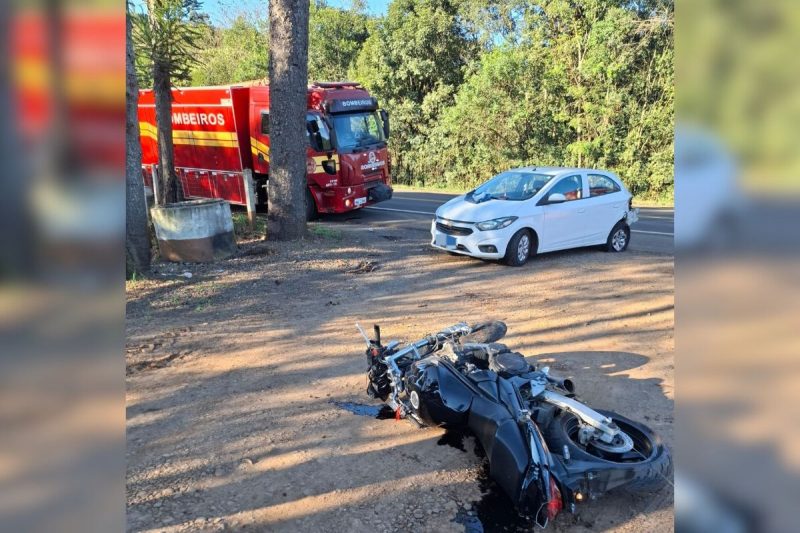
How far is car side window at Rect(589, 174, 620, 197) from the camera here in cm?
1061

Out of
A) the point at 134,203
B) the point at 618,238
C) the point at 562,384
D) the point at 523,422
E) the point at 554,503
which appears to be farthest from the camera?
the point at 618,238

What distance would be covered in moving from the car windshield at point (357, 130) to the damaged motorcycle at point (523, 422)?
10.8m

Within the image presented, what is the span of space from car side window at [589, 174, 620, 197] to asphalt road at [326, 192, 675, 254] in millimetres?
1450

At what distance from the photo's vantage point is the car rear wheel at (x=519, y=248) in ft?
32.5

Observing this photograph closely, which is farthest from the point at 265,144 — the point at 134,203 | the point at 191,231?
the point at 134,203

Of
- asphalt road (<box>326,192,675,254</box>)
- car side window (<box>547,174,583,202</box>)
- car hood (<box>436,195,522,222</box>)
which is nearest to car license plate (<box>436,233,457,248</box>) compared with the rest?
car hood (<box>436,195,522,222</box>)

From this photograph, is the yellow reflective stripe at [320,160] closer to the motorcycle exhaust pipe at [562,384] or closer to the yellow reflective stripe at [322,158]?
the yellow reflective stripe at [322,158]

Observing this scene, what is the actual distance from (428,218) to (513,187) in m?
5.48

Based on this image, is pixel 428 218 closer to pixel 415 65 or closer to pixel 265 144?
pixel 265 144

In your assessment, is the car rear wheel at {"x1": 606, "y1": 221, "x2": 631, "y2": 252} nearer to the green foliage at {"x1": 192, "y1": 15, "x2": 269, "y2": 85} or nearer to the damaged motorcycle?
the damaged motorcycle

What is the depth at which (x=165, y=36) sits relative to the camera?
45.9 ft
